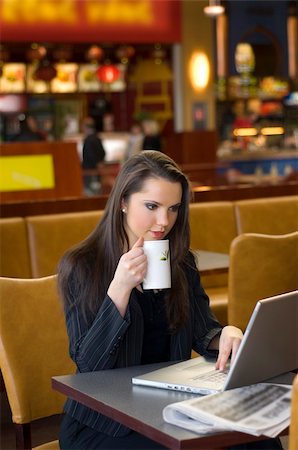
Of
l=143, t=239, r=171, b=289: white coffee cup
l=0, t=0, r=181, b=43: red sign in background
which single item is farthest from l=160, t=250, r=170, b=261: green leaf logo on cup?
l=0, t=0, r=181, b=43: red sign in background

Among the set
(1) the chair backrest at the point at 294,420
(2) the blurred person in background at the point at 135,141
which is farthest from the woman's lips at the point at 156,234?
(2) the blurred person in background at the point at 135,141

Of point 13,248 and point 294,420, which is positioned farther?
point 13,248

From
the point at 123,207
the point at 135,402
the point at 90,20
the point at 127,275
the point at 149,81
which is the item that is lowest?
the point at 135,402

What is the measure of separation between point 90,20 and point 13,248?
6.86m

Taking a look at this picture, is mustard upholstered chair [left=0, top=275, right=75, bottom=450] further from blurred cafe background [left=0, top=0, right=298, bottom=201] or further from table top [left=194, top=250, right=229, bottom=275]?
blurred cafe background [left=0, top=0, right=298, bottom=201]

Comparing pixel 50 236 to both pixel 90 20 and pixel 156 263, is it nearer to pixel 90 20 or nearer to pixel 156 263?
pixel 156 263

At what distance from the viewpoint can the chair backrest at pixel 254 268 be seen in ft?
12.8

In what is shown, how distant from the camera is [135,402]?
205cm

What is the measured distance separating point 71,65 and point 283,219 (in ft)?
31.0

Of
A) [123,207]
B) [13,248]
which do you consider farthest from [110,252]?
[13,248]

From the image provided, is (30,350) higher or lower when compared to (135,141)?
lower

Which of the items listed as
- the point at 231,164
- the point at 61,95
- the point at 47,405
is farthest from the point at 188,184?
the point at 61,95

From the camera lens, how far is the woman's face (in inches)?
94.1

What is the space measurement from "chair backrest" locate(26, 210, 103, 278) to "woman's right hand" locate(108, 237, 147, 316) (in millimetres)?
2877
